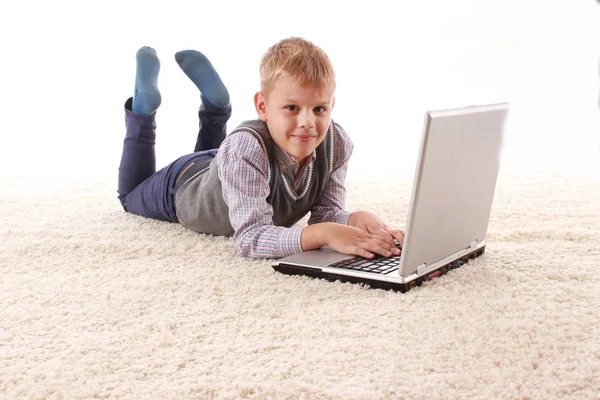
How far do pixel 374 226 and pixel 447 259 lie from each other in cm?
21

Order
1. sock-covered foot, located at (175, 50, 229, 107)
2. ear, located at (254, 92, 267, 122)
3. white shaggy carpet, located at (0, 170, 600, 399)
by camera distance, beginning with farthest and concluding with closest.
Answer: sock-covered foot, located at (175, 50, 229, 107) < ear, located at (254, 92, 267, 122) < white shaggy carpet, located at (0, 170, 600, 399)

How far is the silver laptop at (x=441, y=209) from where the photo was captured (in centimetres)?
109

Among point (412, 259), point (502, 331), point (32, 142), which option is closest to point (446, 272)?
point (412, 259)

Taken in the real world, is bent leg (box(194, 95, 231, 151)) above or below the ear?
below

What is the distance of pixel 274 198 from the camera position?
59.6 inches

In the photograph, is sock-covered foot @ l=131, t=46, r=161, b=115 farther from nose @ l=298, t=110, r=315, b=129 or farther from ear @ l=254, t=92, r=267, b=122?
nose @ l=298, t=110, r=315, b=129

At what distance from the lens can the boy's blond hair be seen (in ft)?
4.53

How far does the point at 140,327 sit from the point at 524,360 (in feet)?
1.83

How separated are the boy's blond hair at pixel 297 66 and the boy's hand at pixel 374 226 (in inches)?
11.2

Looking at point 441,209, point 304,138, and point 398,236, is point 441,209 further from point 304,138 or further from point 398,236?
point 304,138

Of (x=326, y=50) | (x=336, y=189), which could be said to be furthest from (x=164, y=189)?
(x=326, y=50)

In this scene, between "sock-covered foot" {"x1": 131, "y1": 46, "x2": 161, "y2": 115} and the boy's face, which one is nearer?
the boy's face

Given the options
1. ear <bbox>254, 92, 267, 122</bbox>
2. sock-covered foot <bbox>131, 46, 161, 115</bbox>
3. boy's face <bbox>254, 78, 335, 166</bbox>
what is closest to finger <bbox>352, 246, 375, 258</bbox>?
boy's face <bbox>254, 78, 335, 166</bbox>

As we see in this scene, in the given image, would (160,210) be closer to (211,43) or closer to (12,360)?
(12,360)
